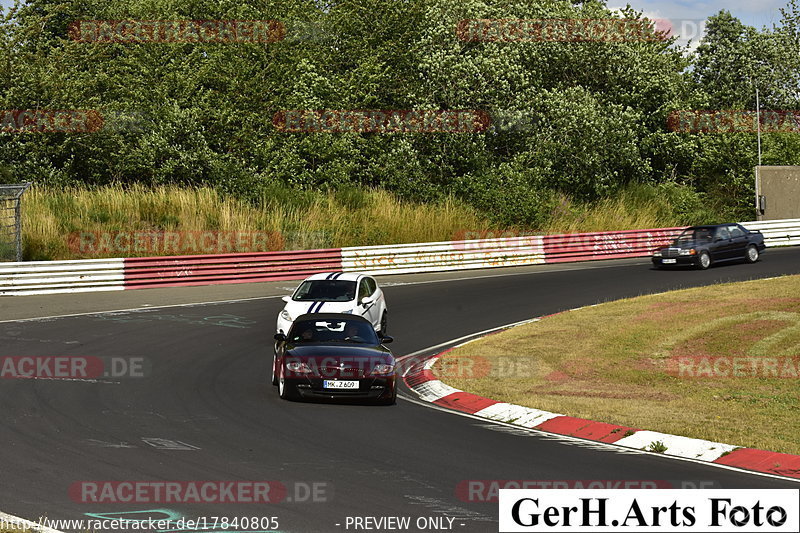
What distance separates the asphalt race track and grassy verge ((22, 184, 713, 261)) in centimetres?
1399

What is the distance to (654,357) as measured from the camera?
18016 mm

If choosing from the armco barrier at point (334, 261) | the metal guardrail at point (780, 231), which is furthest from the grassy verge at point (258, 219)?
the metal guardrail at point (780, 231)

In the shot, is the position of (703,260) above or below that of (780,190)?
below

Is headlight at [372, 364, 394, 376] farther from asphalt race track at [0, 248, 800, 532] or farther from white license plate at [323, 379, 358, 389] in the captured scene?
asphalt race track at [0, 248, 800, 532]

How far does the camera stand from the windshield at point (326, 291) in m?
19.5

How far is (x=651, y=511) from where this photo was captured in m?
8.00

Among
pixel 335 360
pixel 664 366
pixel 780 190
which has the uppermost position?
pixel 780 190

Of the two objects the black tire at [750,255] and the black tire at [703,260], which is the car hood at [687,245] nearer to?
the black tire at [703,260]

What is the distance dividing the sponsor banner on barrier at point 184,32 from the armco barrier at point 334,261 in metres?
22.7

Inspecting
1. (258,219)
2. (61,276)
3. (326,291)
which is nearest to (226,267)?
(61,276)

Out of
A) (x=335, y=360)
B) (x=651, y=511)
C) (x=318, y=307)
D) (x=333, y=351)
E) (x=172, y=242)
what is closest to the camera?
(x=651, y=511)

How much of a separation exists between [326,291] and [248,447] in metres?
9.17

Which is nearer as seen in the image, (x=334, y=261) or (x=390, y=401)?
(x=390, y=401)

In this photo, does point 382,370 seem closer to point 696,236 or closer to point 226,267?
point 226,267
